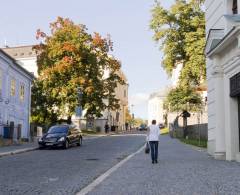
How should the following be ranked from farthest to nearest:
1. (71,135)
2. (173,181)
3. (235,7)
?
(71,135) < (235,7) < (173,181)

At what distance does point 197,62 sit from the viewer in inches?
1470

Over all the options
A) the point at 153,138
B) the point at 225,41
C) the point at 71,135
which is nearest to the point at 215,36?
the point at 225,41

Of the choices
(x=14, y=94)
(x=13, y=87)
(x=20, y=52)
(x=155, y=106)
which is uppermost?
(x=20, y=52)

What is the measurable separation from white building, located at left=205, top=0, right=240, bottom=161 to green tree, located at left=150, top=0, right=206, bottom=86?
19.3 metres

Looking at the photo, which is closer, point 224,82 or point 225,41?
point 225,41

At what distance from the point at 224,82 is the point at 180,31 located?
2383cm

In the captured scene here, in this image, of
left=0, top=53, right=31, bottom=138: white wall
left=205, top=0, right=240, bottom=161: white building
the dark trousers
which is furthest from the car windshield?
the dark trousers

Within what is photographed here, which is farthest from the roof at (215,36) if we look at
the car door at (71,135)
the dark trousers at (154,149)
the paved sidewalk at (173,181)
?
the car door at (71,135)

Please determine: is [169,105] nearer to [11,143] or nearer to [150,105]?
[11,143]

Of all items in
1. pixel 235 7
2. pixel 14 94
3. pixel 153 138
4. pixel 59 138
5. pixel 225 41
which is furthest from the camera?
pixel 14 94

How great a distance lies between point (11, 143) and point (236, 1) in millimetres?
18896

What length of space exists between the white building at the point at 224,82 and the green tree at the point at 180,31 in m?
19.3

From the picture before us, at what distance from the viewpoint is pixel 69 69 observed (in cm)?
5050

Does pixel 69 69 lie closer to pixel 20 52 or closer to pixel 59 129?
pixel 59 129
